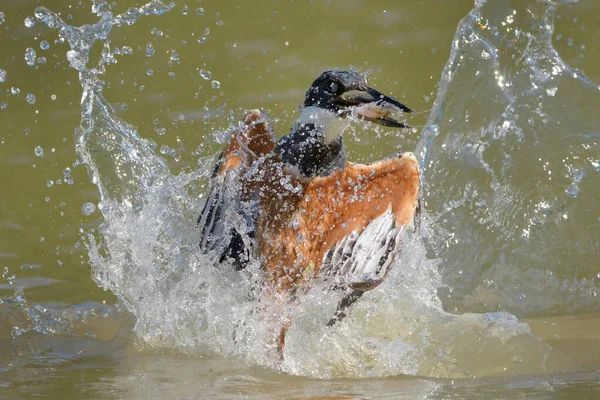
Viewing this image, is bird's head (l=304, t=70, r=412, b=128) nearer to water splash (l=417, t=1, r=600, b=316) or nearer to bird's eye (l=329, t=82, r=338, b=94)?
bird's eye (l=329, t=82, r=338, b=94)

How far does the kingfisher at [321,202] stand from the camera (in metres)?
3.69

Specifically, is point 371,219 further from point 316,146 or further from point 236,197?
point 236,197

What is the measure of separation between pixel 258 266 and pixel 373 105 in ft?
2.75

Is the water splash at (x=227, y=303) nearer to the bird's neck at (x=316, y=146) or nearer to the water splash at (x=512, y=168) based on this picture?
the water splash at (x=512, y=168)

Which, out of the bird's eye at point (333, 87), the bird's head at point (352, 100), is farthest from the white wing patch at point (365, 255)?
the bird's eye at point (333, 87)

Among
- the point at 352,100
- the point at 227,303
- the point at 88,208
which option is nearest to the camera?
the point at 352,100

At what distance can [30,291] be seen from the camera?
5.02 m

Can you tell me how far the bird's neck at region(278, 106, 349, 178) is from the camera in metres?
3.77

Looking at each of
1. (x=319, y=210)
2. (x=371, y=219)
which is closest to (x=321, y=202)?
(x=319, y=210)

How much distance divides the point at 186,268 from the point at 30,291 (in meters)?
1.35

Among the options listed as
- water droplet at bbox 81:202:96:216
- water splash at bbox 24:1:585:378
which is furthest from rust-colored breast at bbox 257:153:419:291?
water droplet at bbox 81:202:96:216

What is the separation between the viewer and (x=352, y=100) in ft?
12.5

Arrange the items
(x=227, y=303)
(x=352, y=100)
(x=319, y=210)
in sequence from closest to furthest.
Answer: (x=319, y=210), (x=352, y=100), (x=227, y=303)

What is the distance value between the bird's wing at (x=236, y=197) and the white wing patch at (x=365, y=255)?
38 centimetres
